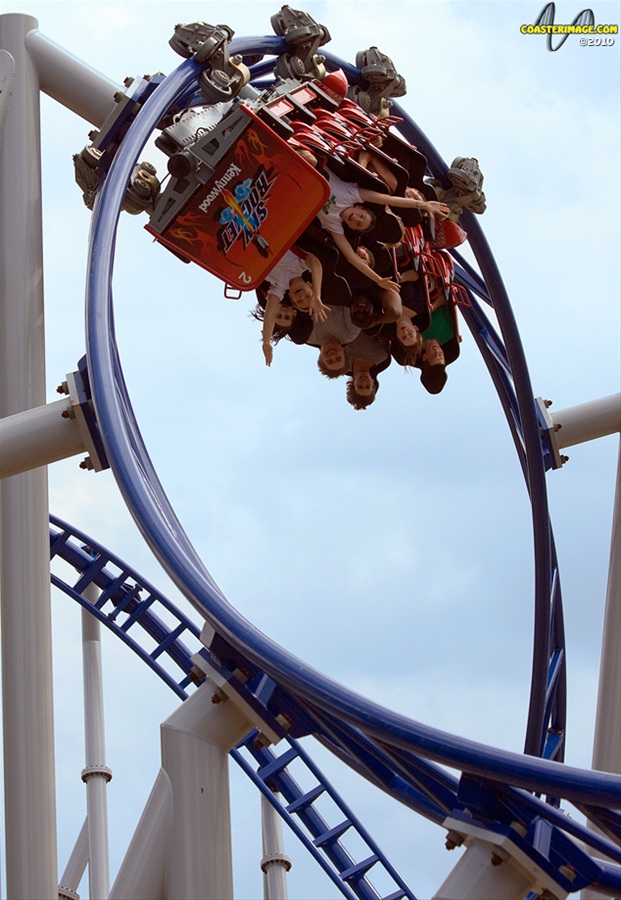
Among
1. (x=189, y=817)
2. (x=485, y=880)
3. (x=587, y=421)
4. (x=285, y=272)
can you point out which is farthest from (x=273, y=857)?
(x=485, y=880)

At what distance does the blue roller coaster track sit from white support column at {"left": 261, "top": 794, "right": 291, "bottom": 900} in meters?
1.79

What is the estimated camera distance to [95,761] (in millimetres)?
7395

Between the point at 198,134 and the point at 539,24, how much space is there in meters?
3.27

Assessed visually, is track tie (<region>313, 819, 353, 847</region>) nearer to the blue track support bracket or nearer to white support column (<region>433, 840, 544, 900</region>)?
the blue track support bracket

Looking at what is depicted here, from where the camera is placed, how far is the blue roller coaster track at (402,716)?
11.6ft

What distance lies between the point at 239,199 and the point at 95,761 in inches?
126

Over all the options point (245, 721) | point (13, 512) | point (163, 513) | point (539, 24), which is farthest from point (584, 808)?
point (539, 24)

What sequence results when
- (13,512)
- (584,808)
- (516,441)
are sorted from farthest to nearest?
(516,441) < (13,512) < (584,808)

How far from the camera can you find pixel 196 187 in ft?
17.0

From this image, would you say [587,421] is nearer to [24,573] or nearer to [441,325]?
[441,325]

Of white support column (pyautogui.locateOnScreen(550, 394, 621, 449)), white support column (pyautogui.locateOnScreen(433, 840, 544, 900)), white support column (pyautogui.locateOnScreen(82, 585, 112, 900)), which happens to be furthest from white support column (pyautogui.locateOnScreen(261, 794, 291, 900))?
white support column (pyautogui.locateOnScreen(433, 840, 544, 900))

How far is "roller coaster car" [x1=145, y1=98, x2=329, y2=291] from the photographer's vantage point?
16.7 ft

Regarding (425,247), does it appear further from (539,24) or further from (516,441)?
(539,24)

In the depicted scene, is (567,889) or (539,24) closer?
(567,889)
